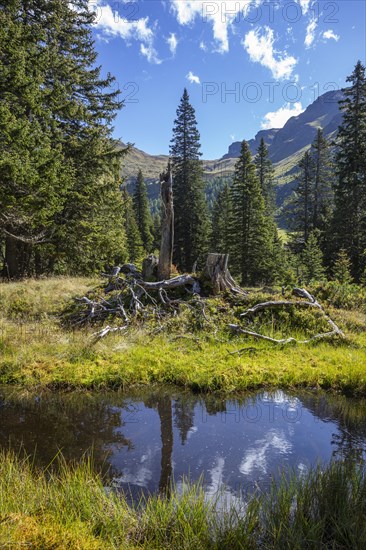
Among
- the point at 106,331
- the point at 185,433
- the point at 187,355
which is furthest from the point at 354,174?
the point at 185,433

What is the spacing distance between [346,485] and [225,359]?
5386 mm

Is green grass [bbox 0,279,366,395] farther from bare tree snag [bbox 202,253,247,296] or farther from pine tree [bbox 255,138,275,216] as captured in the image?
pine tree [bbox 255,138,275,216]

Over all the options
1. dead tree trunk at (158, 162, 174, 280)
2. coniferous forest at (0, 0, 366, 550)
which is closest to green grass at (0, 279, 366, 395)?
coniferous forest at (0, 0, 366, 550)

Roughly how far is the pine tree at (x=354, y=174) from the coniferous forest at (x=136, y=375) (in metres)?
17.5

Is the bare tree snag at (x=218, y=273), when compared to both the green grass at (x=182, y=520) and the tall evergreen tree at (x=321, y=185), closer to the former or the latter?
the green grass at (x=182, y=520)

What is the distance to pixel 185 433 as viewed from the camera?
6281 millimetres

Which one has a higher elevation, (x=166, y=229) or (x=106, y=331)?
(x=166, y=229)

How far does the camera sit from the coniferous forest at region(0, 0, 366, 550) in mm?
3809

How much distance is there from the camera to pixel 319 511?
12.7ft

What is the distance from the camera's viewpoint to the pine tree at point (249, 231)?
3381 centimetres

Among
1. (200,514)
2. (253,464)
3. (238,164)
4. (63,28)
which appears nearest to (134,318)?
(253,464)

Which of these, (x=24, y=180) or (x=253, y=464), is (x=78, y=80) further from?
(x=253, y=464)

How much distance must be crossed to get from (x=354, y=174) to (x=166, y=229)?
21.8 metres

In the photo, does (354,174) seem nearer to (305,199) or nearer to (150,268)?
(305,199)
